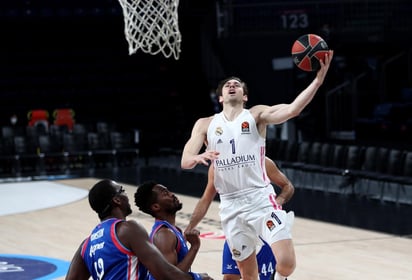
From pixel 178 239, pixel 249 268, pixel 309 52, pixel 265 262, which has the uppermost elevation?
pixel 309 52

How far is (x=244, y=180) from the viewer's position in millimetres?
7086

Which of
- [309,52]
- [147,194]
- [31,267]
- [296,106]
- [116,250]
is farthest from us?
[31,267]

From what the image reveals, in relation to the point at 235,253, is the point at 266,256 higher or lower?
lower

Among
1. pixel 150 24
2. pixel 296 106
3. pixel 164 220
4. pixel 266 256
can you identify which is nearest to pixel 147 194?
pixel 164 220

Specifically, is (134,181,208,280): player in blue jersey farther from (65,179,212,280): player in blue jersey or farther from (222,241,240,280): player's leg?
(222,241,240,280): player's leg

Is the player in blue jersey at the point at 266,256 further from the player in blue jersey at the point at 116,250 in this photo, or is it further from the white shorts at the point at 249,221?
the player in blue jersey at the point at 116,250

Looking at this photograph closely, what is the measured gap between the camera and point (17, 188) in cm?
1788

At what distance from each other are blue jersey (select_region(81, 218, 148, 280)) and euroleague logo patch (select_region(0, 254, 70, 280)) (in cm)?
462

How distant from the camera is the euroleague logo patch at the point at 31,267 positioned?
31.4 ft

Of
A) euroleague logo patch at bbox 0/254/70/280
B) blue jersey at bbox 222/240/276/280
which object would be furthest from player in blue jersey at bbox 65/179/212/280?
euroleague logo patch at bbox 0/254/70/280

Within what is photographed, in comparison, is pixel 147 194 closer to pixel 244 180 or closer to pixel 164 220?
pixel 164 220

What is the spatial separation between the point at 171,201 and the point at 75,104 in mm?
18574

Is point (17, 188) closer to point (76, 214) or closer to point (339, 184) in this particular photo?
point (76, 214)

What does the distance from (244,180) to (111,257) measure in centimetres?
234
